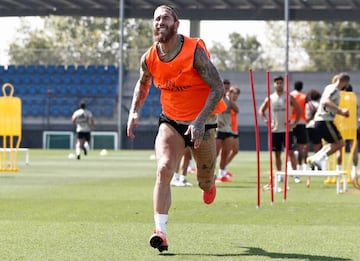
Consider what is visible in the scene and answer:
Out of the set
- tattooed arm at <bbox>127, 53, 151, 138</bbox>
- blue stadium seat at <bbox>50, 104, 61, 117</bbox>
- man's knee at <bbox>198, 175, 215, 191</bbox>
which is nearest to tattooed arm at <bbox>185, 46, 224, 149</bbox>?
tattooed arm at <bbox>127, 53, 151, 138</bbox>

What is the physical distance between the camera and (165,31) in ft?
30.5

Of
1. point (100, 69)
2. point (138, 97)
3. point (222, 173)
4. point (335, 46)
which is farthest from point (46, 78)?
point (138, 97)

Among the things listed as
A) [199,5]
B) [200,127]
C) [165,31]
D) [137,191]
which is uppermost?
[199,5]

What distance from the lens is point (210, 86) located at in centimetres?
952

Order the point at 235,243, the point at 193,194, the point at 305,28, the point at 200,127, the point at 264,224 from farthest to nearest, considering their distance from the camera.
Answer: the point at 305,28
the point at 193,194
the point at 264,224
the point at 235,243
the point at 200,127

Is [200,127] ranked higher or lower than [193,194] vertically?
higher

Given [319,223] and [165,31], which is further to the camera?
[319,223]

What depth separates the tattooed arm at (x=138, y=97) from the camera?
9.74 m

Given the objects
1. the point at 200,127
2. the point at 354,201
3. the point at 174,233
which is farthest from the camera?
the point at 354,201

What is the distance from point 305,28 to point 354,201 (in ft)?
296

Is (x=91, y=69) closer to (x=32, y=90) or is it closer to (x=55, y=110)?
(x=55, y=110)

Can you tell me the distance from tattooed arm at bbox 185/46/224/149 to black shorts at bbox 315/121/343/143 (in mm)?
9970

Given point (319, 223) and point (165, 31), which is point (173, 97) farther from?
point (319, 223)

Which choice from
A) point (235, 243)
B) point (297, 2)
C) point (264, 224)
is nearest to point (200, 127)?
point (235, 243)
